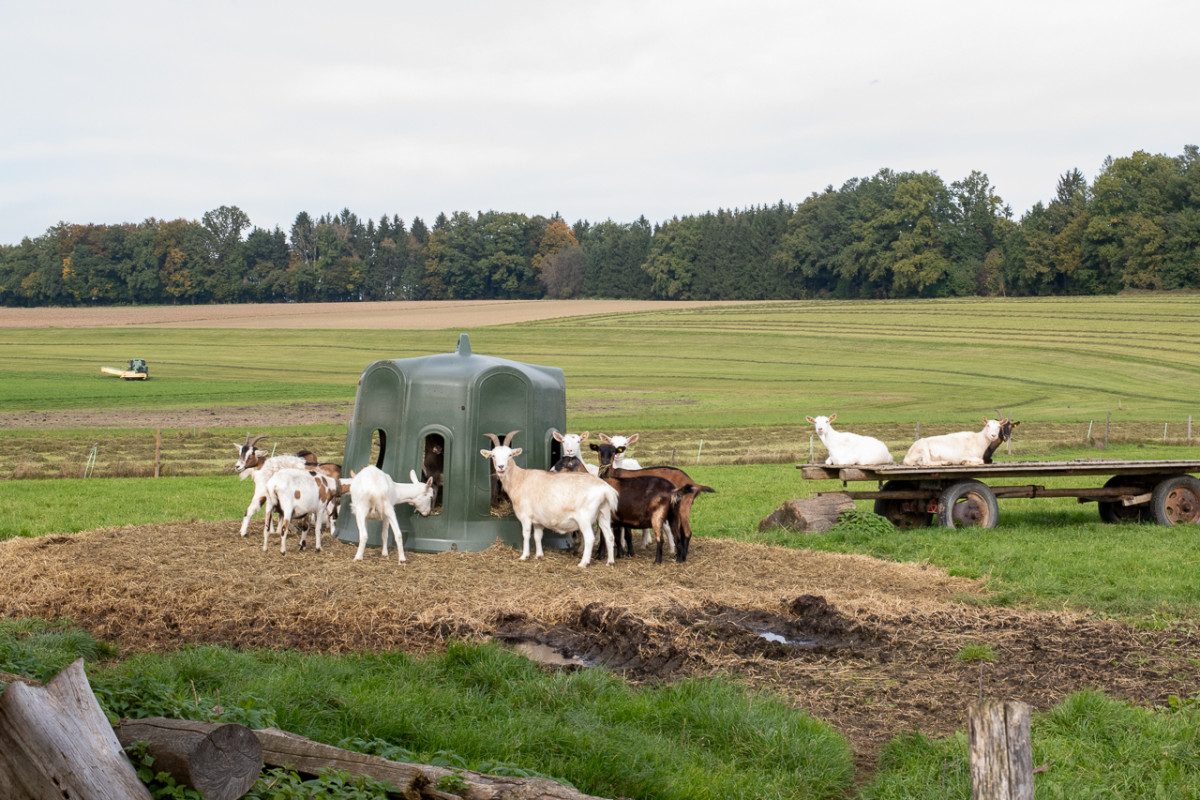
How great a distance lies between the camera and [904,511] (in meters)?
18.3

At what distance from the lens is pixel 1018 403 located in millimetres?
51844

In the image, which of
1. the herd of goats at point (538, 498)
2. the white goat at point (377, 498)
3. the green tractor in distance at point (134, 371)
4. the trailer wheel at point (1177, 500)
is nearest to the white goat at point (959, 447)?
the trailer wheel at point (1177, 500)

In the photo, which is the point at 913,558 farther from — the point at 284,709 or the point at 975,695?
the point at 284,709

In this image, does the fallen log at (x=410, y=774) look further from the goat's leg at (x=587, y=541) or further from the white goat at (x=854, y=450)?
the white goat at (x=854, y=450)

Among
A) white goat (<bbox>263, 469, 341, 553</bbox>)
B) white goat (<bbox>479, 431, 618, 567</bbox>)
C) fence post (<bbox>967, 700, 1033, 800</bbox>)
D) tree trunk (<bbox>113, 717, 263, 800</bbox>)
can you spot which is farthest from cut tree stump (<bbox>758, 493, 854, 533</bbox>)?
tree trunk (<bbox>113, 717, 263, 800</bbox>)

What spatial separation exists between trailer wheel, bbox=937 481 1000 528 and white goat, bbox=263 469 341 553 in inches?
385

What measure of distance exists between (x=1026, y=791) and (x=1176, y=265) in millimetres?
97740

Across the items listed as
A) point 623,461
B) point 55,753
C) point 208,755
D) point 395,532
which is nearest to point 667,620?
point 395,532

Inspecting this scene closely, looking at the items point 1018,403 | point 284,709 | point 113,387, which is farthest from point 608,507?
point 113,387

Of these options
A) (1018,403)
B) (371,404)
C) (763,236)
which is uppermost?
(763,236)

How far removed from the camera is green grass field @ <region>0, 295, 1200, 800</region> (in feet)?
21.6

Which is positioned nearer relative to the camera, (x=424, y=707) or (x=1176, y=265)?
(x=424, y=707)

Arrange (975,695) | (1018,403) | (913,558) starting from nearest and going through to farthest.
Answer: (975,695) → (913,558) → (1018,403)

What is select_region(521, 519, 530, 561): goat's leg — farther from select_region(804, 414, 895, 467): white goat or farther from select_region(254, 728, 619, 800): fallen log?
select_region(254, 728, 619, 800): fallen log
